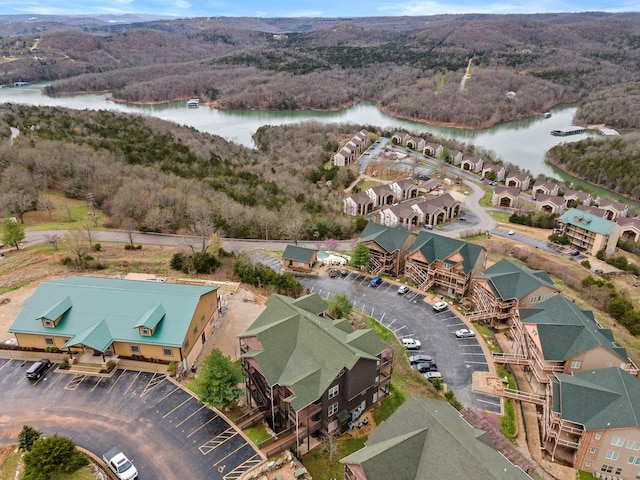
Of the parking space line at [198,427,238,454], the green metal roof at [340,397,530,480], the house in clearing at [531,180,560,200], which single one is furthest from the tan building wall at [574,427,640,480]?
the house in clearing at [531,180,560,200]

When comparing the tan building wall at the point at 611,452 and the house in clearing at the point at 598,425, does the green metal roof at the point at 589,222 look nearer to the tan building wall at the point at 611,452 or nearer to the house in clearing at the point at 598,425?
the house in clearing at the point at 598,425

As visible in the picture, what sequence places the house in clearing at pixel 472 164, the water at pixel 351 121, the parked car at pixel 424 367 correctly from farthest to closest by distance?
the water at pixel 351 121
the house in clearing at pixel 472 164
the parked car at pixel 424 367

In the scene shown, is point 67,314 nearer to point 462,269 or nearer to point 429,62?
point 462,269

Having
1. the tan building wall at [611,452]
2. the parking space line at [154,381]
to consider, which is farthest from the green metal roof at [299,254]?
the tan building wall at [611,452]

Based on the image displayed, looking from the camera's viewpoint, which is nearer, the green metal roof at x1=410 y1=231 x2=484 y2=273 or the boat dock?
the green metal roof at x1=410 y1=231 x2=484 y2=273

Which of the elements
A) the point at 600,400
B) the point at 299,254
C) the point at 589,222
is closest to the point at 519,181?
the point at 589,222

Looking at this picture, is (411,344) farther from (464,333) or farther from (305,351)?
(305,351)

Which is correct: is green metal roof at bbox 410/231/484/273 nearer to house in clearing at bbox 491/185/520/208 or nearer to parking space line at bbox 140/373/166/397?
parking space line at bbox 140/373/166/397
